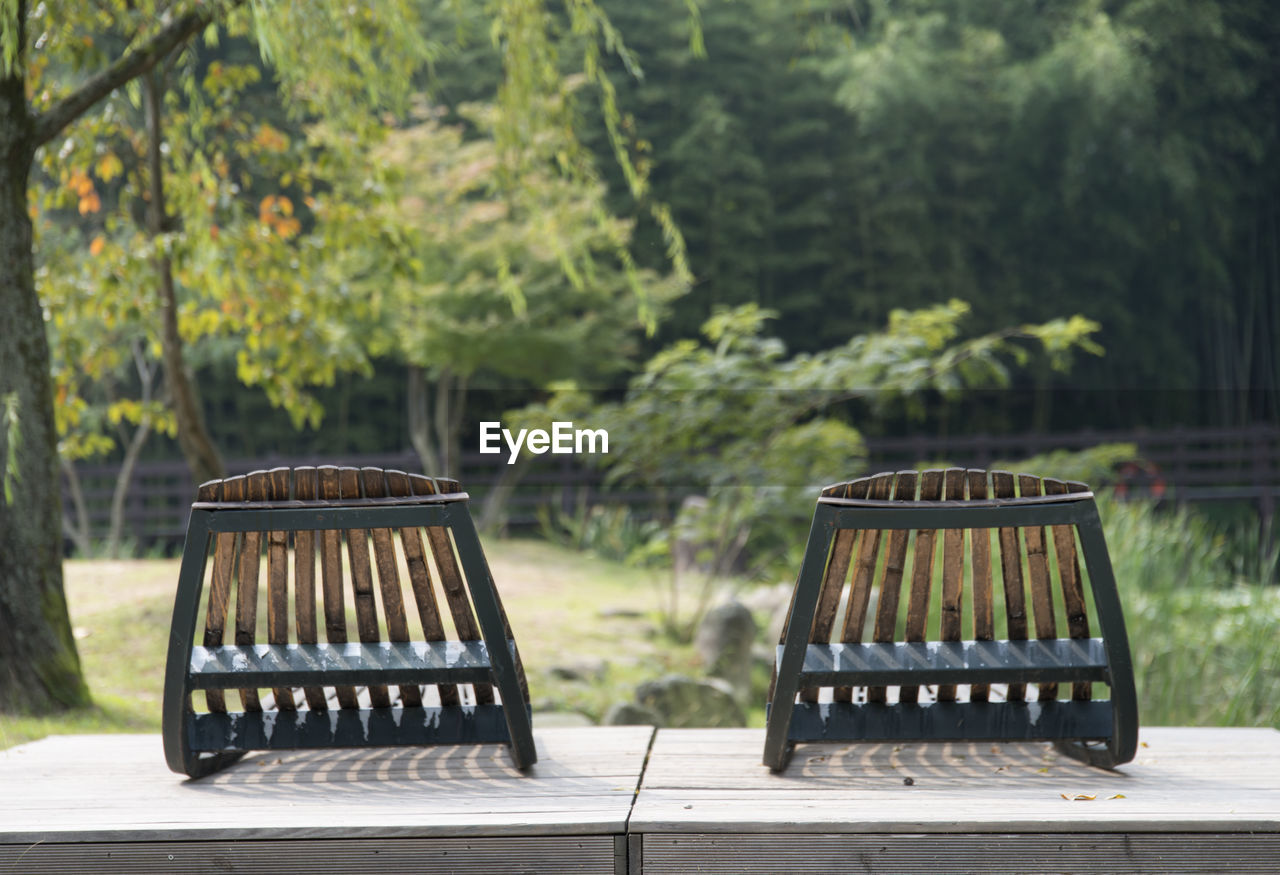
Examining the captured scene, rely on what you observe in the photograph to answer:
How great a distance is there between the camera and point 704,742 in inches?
79.0

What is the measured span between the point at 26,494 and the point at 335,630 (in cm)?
176

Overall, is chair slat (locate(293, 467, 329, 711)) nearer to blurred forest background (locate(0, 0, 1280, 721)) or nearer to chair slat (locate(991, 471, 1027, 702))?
chair slat (locate(991, 471, 1027, 702))

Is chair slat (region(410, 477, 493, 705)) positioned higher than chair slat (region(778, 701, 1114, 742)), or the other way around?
chair slat (region(410, 477, 493, 705))

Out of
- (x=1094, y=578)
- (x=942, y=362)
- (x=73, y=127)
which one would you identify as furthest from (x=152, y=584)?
(x=1094, y=578)

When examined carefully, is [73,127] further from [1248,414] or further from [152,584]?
[1248,414]

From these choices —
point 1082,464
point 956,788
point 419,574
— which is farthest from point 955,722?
point 1082,464

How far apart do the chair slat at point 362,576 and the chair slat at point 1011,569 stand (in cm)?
98

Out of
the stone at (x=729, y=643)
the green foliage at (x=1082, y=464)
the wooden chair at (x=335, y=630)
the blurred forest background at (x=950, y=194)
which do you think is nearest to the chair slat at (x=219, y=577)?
the wooden chair at (x=335, y=630)

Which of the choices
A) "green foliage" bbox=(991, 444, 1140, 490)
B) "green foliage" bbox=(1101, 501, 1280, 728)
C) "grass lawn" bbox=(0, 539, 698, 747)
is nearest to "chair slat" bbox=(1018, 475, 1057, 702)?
"green foliage" bbox=(1101, 501, 1280, 728)

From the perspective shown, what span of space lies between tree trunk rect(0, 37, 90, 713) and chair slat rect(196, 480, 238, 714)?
158cm

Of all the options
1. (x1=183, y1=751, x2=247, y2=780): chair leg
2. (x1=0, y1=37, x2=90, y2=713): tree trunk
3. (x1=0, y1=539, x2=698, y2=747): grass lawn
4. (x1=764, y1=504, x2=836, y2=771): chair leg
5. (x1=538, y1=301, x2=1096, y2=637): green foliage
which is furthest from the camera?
(x1=538, y1=301, x2=1096, y2=637): green foliage

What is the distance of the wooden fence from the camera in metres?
10.7

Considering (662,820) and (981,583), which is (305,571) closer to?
(662,820)

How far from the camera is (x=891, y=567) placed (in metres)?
1.74
